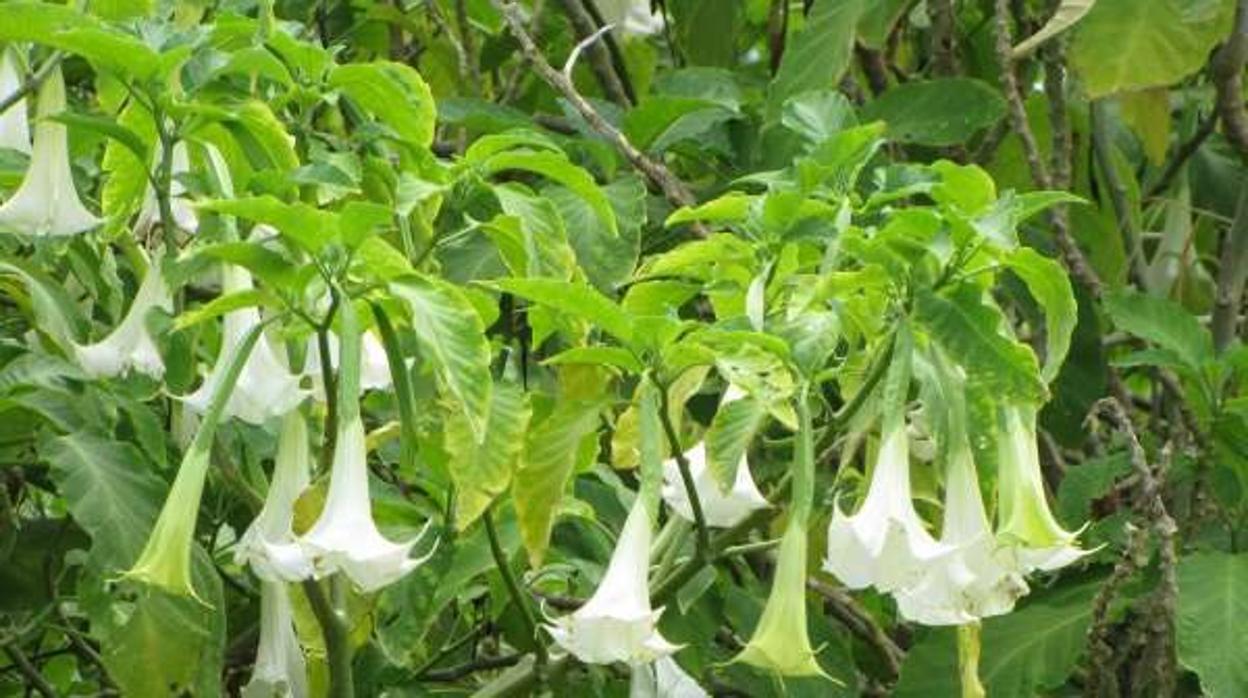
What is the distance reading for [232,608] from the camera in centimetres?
230

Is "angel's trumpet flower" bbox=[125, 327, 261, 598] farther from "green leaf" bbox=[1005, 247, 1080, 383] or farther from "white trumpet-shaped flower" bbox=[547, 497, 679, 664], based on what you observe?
"green leaf" bbox=[1005, 247, 1080, 383]

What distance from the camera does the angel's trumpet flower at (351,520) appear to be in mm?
1442

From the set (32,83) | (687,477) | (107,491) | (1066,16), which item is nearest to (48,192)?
(32,83)

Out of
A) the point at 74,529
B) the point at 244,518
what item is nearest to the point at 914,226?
the point at 244,518

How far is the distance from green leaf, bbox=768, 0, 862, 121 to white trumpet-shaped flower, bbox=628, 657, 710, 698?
843 mm

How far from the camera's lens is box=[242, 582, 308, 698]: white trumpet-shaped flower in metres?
1.79

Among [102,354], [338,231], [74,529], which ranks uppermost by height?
[338,231]

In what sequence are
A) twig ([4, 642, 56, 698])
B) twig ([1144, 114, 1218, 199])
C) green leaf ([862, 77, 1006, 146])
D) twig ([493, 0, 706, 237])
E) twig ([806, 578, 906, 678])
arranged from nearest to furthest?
twig ([493, 0, 706, 237]) < twig ([4, 642, 56, 698]) < twig ([806, 578, 906, 678]) < green leaf ([862, 77, 1006, 146]) < twig ([1144, 114, 1218, 199])

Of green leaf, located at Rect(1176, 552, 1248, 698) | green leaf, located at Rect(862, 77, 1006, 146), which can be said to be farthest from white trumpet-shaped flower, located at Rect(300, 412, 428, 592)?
green leaf, located at Rect(862, 77, 1006, 146)

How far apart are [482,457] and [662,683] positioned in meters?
0.31

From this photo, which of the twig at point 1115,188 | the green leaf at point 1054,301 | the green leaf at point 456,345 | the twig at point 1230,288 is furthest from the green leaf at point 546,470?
the twig at point 1115,188

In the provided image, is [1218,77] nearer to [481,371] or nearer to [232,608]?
[232,608]

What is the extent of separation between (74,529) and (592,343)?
0.65m

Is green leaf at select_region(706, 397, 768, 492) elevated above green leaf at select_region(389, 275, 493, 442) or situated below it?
below
